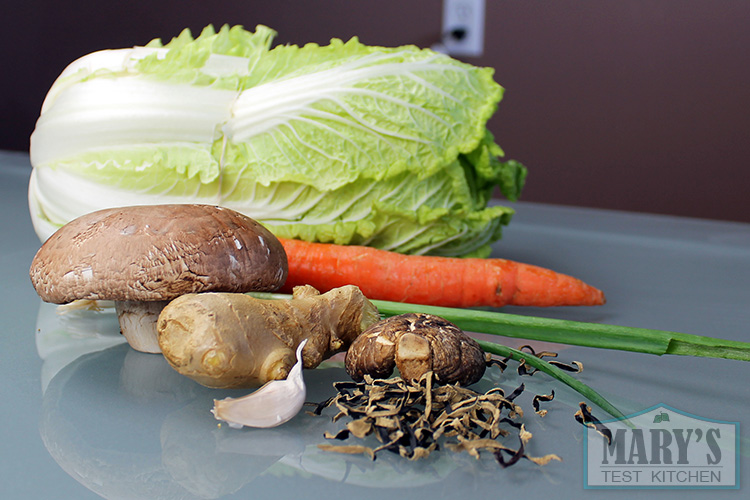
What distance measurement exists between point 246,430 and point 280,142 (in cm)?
76

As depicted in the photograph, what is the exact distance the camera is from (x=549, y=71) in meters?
2.95

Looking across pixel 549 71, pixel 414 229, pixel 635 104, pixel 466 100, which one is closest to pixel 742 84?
pixel 635 104

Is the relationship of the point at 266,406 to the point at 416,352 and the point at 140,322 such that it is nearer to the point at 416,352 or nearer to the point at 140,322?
the point at 416,352

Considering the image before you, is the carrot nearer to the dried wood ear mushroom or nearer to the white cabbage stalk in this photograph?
the white cabbage stalk

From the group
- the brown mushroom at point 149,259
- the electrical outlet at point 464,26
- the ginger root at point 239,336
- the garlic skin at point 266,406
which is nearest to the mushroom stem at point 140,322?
the brown mushroom at point 149,259

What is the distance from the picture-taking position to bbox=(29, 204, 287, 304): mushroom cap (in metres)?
1.05

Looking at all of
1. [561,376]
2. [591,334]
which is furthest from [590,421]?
[591,334]

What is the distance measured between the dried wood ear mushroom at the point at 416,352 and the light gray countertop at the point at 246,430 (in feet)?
0.29

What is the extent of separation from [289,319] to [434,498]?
374mm

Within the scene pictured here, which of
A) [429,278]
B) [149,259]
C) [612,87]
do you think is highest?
[612,87]

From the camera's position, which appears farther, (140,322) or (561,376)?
(140,322)

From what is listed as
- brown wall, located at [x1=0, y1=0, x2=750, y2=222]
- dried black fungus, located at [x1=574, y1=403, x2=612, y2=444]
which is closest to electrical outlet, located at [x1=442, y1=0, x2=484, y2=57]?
brown wall, located at [x1=0, y1=0, x2=750, y2=222]

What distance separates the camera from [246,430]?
0.91 metres

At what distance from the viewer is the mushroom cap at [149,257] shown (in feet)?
3.43
